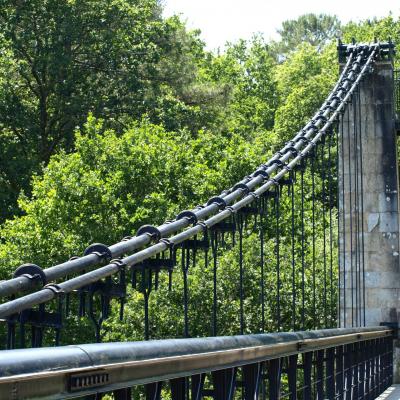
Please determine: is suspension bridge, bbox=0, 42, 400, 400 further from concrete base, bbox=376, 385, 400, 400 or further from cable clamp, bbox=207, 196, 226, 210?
concrete base, bbox=376, 385, 400, 400

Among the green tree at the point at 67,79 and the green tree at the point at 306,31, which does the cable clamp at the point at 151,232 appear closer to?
the green tree at the point at 67,79

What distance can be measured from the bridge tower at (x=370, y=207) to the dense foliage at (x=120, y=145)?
3.04 m

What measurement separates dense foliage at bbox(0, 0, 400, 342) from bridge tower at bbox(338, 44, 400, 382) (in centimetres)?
304

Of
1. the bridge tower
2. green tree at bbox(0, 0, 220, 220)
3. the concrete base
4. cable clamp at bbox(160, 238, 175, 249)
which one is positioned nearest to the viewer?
cable clamp at bbox(160, 238, 175, 249)

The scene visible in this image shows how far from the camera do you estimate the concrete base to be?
15.8 m

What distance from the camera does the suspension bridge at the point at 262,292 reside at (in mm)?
4828

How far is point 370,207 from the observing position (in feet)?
62.8

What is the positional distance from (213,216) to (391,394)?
7.71 meters

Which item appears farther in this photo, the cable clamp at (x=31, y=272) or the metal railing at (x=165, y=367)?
the cable clamp at (x=31, y=272)

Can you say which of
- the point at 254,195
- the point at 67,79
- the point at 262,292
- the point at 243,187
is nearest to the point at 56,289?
the point at 262,292

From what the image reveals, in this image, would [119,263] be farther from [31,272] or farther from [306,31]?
[306,31]

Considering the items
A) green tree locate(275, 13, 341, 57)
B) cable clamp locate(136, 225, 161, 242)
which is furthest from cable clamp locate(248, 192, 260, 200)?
green tree locate(275, 13, 341, 57)

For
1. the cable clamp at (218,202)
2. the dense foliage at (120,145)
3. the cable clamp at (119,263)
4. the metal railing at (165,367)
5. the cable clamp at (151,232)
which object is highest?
the dense foliage at (120,145)

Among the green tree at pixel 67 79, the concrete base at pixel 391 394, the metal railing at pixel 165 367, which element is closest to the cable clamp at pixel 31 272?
the metal railing at pixel 165 367
